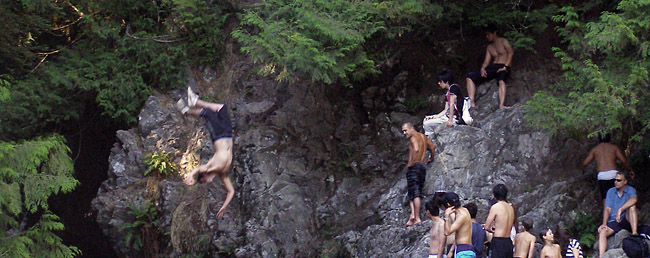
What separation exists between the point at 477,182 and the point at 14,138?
9.11 meters

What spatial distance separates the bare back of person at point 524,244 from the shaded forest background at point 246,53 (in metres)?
2.03

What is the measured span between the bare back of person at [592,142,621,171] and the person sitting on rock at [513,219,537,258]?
2.24 m

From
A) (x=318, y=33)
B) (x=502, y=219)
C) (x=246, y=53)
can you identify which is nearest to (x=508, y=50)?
(x=318, y=33)

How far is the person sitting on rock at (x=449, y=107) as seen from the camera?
12.7 meters

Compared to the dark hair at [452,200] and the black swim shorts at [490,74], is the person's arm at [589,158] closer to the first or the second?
the black swim shorts at [490,74]

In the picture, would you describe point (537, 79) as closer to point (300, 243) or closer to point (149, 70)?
point (300, 243)

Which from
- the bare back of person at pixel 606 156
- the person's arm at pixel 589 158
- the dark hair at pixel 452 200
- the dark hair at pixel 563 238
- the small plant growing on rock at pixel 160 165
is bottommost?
the small plant growing on rock at pixel 160 165

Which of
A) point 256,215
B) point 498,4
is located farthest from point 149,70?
point 498,4

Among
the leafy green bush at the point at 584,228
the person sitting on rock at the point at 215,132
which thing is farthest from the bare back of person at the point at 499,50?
the person sitting on rock at the point at 215,132

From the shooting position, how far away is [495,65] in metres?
13.8

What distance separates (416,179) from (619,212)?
313cm

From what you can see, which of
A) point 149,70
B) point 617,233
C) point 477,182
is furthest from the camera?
point 149,70

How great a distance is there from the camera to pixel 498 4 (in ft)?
48.0

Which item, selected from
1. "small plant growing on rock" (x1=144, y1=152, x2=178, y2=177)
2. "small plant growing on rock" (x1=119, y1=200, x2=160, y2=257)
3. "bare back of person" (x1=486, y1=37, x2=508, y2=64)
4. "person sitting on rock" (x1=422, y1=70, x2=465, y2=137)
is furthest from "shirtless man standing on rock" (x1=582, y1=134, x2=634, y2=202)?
"small plant growing on rock" (x1=119, y1=200, x2=160, y2=257)
